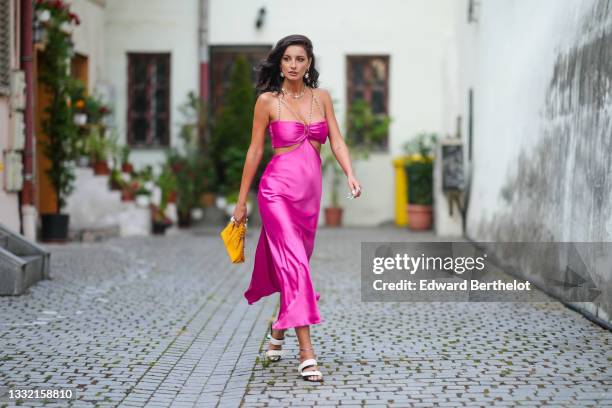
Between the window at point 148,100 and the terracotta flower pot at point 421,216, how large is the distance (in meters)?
4.90

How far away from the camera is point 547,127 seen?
8883 mm

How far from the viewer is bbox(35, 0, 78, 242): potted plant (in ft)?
45.0

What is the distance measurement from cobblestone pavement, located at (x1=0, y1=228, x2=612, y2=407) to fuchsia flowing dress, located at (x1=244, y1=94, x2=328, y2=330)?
47cm

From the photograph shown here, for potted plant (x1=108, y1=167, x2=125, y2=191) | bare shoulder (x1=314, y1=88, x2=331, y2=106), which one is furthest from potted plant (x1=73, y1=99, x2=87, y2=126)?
bare shoulder (x1=314, y1=88, x2=331, y2=106)

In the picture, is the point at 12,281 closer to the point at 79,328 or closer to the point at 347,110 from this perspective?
the point at 79,328

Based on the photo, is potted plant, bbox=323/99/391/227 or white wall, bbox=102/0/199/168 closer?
potted plant, bbox=323/99/391/227

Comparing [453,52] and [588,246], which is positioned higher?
[453,52]

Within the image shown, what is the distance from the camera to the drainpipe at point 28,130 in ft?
42.2

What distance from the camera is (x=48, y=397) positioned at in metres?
4.92

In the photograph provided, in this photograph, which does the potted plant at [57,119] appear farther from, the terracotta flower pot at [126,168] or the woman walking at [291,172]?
the woman walking at [291,172]

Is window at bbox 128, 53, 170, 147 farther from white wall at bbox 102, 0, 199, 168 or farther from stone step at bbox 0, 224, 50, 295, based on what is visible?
stone step at bbox 0, 224, 50, 295

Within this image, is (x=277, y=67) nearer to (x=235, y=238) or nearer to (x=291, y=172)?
(x=291, y=172)

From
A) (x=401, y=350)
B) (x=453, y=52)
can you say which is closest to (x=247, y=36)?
(x=453, y=52)

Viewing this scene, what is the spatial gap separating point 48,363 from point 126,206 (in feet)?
32.8
